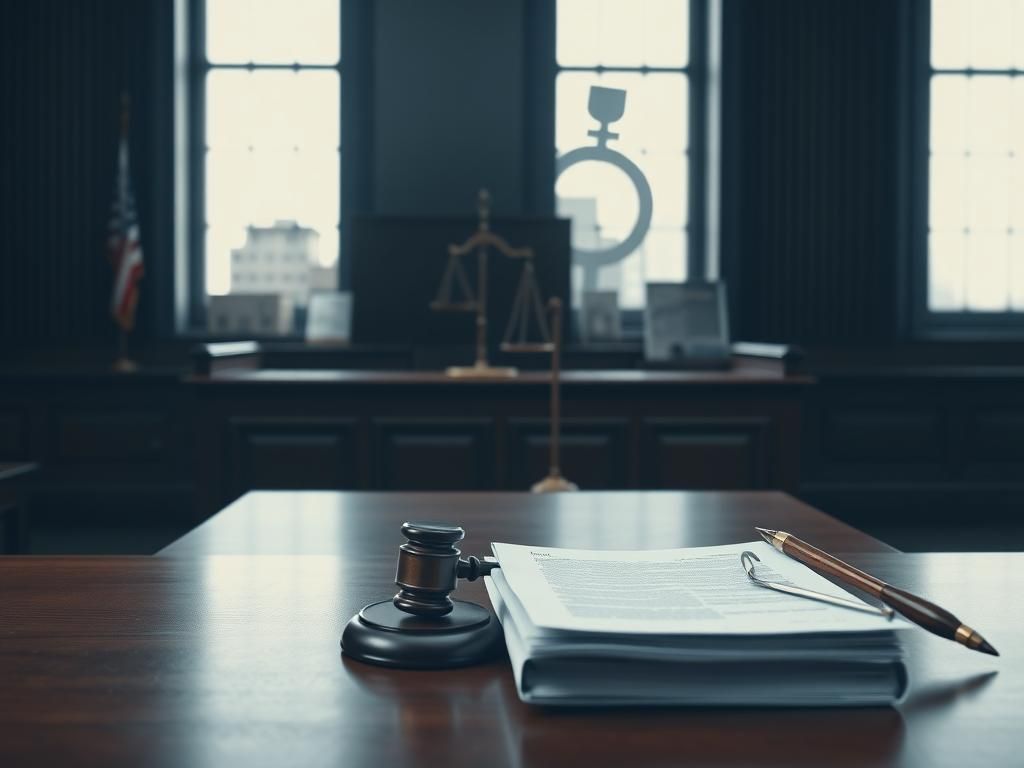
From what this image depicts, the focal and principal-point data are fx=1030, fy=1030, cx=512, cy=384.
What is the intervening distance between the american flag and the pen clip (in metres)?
5.19

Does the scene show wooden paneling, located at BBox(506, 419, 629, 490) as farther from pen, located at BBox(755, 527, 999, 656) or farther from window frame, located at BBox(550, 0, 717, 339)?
pen, located at BBox(755, 527, 999, 656)

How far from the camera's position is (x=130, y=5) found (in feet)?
18.8

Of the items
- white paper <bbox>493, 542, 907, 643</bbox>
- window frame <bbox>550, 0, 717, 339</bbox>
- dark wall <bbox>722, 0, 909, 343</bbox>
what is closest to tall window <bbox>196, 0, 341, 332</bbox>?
window frame <bbox>550, 0, 717, 339</bbox>

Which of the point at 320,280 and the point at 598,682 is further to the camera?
the point at 320,280

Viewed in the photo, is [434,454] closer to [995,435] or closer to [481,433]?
[481,433]

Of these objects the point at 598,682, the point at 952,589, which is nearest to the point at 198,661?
the point at 598,682

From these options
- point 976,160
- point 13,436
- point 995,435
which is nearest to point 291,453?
point 13,436

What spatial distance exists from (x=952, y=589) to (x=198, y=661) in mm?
716

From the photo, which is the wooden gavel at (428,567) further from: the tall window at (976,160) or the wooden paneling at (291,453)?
the tall window at (976,160)

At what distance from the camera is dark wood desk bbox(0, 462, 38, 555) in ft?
9.60

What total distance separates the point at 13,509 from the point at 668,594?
2.70 metres

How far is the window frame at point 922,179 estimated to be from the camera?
607 centimetres

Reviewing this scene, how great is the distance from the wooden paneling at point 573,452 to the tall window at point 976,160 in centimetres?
336

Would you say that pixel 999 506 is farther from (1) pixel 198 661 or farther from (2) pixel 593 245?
(1) pixel 198 661
